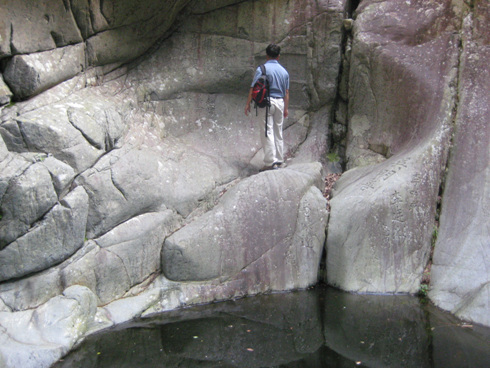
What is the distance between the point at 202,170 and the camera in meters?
7.27

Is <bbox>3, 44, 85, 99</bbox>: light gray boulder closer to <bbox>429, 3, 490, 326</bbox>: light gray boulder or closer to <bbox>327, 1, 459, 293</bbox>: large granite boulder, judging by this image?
<bbox>327, 1, 459, 293</bbox>: large granite boulder

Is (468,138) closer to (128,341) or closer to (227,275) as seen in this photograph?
(227,275)

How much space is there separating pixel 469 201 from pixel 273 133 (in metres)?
2.79

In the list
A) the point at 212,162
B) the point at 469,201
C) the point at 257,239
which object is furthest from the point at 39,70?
the point at 469,201

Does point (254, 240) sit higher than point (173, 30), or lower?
lower

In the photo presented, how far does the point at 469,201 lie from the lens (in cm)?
632

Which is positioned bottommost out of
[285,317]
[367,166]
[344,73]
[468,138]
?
[285,317]

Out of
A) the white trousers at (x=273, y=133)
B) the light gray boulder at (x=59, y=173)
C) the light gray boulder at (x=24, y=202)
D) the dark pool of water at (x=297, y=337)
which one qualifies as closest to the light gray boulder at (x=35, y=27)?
the light gray boulder at (x=59, y=173)

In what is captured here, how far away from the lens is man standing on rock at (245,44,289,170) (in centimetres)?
713

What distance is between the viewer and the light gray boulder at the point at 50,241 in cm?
546

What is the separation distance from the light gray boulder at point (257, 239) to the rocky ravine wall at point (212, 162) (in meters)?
0.02

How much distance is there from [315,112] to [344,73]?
2.55 ft

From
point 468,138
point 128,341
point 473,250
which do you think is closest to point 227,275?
point 128,341

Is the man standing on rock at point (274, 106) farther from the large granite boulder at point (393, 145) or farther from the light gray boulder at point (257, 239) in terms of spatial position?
the large granite boulder at point (393, 145)
